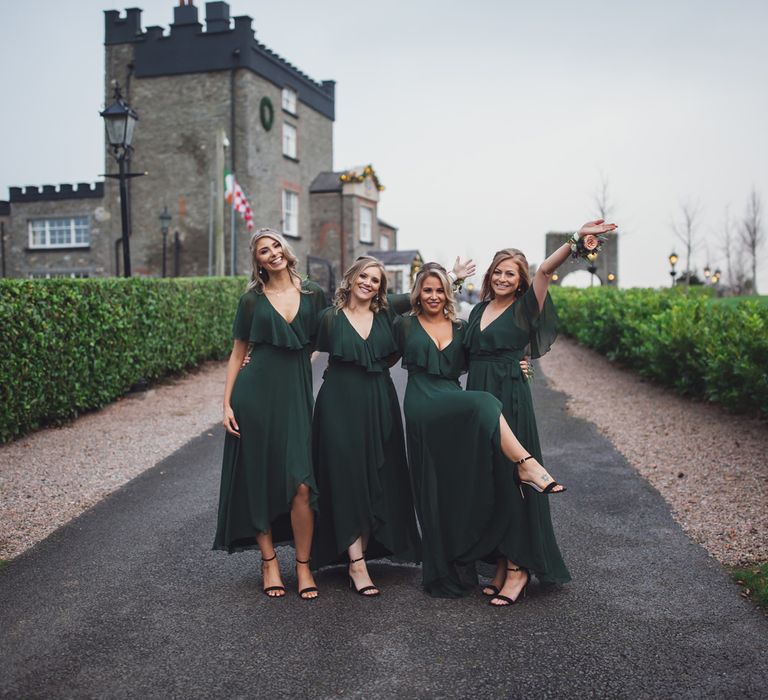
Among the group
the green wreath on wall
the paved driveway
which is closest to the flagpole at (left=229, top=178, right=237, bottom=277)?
the green wreath on wall

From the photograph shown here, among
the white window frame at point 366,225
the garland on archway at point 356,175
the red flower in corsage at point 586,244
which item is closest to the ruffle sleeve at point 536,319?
the red flower in corsage at point 586,244

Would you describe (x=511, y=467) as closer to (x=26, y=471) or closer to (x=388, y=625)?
(x=388, y=625)

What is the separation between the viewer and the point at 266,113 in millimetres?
29203

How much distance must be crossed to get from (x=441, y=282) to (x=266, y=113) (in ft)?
86.7

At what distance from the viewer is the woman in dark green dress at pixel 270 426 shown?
446cm

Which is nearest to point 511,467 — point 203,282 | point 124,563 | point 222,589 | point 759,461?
point 222,589

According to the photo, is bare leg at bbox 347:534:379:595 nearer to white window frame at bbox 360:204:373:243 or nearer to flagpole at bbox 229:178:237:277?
flagpole at bbox 229:178:237:277

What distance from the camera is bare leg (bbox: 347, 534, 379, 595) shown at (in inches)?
176

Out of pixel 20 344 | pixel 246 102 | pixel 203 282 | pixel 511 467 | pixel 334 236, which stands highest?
pixel 246 102

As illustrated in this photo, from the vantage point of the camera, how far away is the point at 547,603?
4.31 meters

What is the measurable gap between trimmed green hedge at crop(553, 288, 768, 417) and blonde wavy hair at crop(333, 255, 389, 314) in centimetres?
548

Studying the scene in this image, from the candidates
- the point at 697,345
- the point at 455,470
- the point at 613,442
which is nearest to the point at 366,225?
the point at 697,345

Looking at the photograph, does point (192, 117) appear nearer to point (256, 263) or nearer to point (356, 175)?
point (356, 175)

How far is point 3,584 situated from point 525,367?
11.3ft
